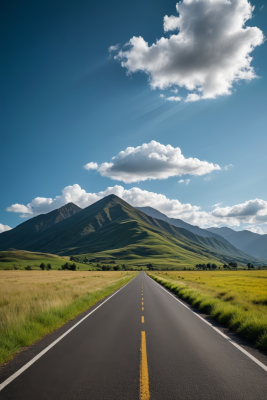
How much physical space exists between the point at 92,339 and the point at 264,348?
235 inches

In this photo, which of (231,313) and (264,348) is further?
(231,313)

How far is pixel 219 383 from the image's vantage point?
5.59m

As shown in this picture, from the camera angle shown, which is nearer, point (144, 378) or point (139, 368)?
point (144, 378)

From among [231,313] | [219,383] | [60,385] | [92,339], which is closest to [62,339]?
[92,339]

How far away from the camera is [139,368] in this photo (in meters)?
6.36

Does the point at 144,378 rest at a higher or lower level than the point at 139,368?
higher

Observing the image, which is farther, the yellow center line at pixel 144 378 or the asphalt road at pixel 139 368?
the asphalt road at pixel 139 368

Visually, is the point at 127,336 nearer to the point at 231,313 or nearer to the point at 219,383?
the point at 219,383

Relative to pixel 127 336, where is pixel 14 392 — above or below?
above

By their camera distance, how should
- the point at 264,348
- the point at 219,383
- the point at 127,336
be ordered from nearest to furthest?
the point at 219,383 < the point at 264,348 < the point at 127,336

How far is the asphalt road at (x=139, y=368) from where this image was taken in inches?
202

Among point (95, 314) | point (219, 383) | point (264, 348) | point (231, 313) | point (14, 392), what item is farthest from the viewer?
point (95, 314)

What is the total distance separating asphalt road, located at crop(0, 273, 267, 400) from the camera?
5129mm

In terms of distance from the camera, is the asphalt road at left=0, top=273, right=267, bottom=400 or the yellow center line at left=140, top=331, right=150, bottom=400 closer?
the yellow center line at left=140, top=331, right=150, bottom=400
